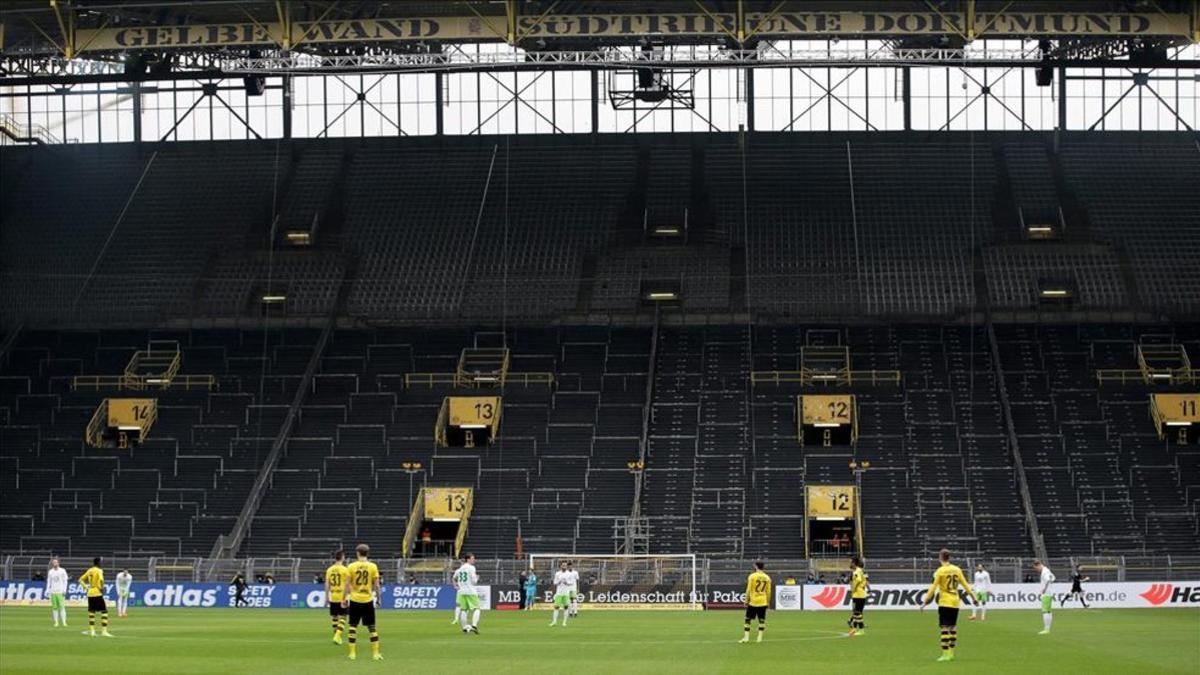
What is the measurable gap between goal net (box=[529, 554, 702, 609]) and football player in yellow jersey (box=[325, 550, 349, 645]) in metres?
24.7

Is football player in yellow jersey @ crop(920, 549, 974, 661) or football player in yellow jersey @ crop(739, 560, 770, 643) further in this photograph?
football player in yellow jersey @ crop(739, 560, 770, 643)

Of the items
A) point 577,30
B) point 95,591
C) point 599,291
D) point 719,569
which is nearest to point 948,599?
point 95,591

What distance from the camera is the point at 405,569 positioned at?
2591 inches

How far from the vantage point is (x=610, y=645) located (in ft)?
134

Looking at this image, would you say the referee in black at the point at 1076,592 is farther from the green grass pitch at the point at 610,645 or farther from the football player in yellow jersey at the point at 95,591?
the football player in yellow jersey at the point at 95,591

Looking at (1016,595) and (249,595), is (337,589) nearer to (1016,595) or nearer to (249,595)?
(249,595)

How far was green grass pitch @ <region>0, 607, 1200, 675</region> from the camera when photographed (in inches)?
1332

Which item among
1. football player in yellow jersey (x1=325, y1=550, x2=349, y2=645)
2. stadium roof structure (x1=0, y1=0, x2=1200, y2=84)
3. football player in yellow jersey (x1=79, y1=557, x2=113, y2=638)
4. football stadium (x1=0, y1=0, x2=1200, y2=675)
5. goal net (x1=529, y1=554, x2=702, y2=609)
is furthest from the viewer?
goal net (x1=529, y1=554, x2=702, y2=609)

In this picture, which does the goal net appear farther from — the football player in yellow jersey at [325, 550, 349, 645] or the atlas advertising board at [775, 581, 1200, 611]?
the football player in yellow jersey at [325, 550, 349, 645]

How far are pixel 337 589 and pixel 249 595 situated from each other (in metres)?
26.7

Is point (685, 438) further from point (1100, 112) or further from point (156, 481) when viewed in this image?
point (1100, 112)

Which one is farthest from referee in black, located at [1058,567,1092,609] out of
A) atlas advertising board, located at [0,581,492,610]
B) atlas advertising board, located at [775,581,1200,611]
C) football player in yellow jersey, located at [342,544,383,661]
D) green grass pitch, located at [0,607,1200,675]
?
football player in yellow jersey, located at [342,544,383,661]

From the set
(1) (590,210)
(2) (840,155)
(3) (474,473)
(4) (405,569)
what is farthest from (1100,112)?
(4) (405,569)

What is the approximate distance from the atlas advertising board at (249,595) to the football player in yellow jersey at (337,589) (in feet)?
76.6
